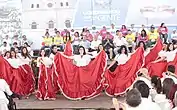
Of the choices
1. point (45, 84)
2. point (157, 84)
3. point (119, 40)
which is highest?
point (157, 84)

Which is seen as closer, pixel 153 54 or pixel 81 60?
pixel 81 60

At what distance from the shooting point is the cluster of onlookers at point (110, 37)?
1059 cm

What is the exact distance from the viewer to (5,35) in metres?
13.1

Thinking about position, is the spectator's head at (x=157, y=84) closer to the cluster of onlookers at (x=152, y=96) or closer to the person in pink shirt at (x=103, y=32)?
the cluster of onlookers at (x=152, y=96)

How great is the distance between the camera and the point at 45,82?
7.60 meters

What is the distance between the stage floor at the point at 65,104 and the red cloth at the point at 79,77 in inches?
6.6

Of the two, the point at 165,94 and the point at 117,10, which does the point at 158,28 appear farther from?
the point at 165,94

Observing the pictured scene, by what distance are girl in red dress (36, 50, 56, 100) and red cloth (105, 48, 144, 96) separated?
1.06 metres

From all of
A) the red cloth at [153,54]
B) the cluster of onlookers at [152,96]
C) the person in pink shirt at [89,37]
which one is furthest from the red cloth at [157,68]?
the person in pink shirt at [89,37]

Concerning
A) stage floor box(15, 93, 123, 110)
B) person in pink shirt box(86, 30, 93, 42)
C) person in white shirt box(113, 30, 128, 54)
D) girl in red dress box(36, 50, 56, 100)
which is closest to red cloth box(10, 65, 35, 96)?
stage floor box(15, 93, 123, 110)

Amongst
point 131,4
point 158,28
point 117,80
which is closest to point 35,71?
point 117,80

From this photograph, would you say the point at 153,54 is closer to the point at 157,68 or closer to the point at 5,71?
the point at 157,68

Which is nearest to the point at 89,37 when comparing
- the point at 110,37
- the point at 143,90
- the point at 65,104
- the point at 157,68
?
the point at 110,37

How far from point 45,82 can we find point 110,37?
12.3 feet
